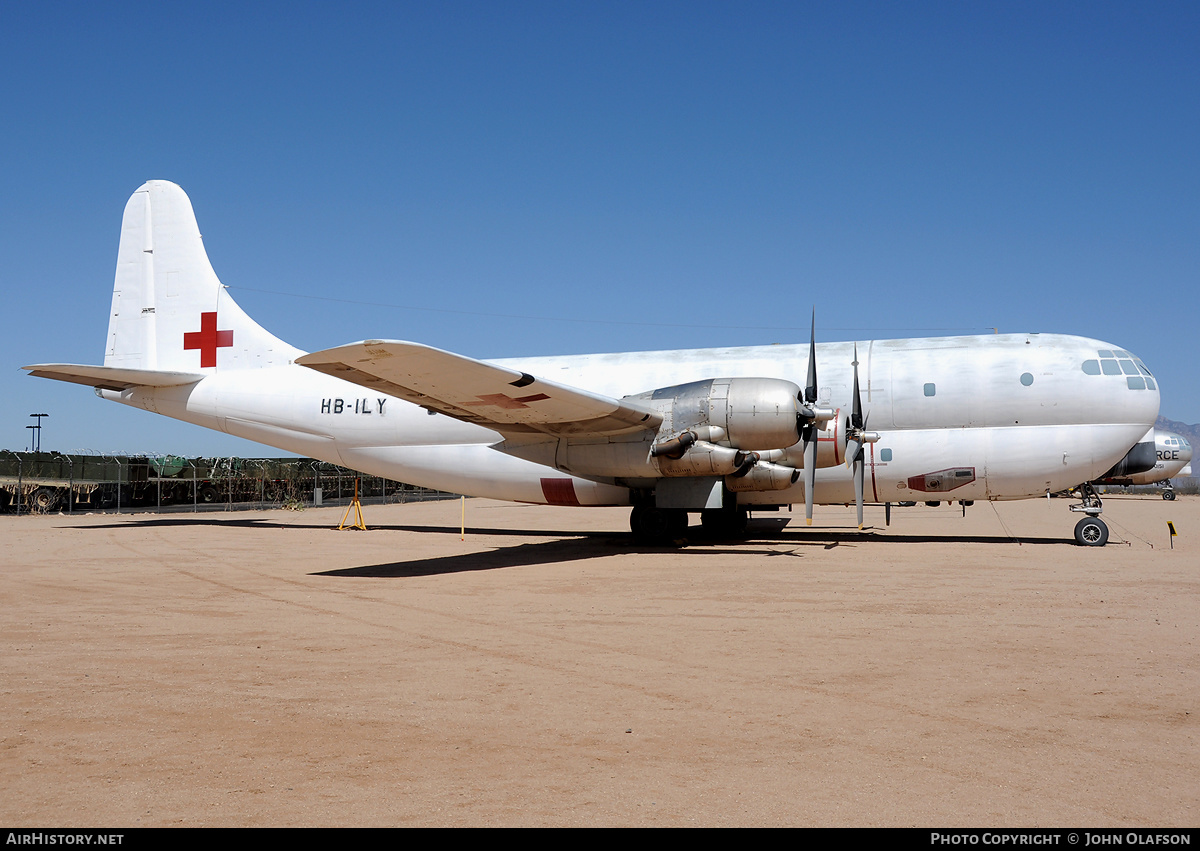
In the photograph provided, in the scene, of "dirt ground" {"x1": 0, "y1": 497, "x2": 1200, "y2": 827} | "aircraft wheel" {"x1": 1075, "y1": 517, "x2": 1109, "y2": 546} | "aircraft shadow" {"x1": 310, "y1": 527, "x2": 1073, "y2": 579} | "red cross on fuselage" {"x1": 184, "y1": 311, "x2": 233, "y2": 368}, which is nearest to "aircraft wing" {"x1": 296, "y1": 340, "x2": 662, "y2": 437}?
"aircraft shadow" {"x1": 310, "y1": 527, "x2": 1073, "y2": 579}

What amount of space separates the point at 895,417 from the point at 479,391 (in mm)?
8710

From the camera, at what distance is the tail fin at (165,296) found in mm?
21828

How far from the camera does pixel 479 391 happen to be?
559 inches

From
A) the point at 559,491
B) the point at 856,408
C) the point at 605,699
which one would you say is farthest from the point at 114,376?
the point at 605,699

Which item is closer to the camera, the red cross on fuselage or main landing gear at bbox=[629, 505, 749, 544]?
main landing gear at bbox=[629, 505, 749, 544]

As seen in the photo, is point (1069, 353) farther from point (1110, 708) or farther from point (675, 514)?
point (1110, 708)

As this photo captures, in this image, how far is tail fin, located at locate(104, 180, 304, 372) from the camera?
71.6 feet

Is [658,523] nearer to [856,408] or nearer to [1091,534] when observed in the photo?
[856,408]

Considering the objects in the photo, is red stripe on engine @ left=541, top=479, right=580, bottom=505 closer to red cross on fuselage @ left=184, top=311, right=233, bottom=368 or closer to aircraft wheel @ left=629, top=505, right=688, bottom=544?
aircraft wheel @ left=629, top=505, right=688, bottom=544

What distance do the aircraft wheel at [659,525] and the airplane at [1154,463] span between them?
29.3ft

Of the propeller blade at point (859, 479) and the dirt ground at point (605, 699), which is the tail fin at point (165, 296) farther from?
the propeller blade at point (859, 479)

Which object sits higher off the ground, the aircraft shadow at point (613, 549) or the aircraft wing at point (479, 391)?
the aircraft wing at point (479, 391)

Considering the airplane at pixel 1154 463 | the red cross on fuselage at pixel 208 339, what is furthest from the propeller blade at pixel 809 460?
the red cross on fuselage at pixel 208 339

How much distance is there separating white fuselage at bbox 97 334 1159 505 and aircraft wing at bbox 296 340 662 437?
65.9 inches
